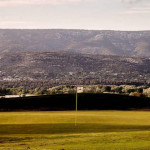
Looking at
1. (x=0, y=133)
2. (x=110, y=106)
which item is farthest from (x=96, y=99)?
(x=0, y=133)

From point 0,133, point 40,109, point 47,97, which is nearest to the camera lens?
point 0,133

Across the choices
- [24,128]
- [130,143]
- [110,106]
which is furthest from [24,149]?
[110,106]

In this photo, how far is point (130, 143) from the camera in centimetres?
3256

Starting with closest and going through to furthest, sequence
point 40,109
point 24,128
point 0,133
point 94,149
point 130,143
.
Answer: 1. point 94,149
2. point 130,143
3. point 0,133
4. point 24,128
5. point 40,109

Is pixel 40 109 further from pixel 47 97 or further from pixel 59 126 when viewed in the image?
pixel 59 126

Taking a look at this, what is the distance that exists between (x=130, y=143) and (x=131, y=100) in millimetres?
76061

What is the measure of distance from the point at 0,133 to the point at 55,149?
1614 centimetres

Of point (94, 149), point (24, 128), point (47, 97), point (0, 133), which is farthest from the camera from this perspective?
point (47, 97)

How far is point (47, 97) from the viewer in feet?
347

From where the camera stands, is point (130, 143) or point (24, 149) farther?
point (130, 143)

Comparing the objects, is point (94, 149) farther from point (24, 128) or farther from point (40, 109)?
point (40, 109)

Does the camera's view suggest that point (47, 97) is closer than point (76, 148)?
No

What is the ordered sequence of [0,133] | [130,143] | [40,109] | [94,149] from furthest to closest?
[40,109]
[0,133]
[130,143]
[94,149]

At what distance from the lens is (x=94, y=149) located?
29.1 m
